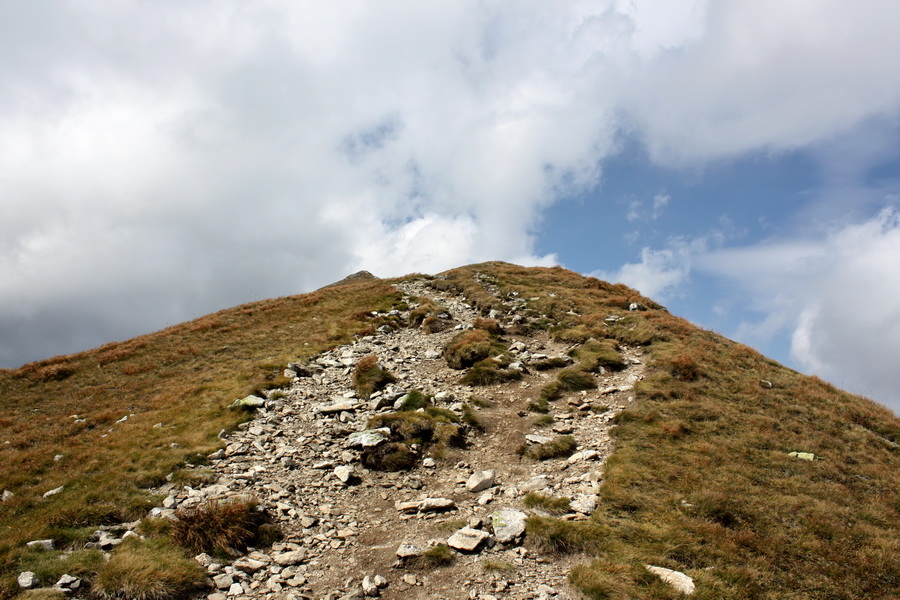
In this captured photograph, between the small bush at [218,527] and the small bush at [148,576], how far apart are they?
1.73 ft

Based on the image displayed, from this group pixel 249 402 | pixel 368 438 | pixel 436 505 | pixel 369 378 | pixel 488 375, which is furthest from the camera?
pixel 488 375

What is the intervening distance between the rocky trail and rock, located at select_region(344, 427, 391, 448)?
0.05m

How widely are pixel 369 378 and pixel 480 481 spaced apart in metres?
9.72

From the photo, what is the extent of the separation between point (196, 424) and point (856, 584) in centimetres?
2049

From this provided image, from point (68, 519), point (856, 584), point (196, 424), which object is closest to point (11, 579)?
point (68, 519)

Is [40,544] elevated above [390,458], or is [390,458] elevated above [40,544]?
[390,458]

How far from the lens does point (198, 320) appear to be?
39.9 m

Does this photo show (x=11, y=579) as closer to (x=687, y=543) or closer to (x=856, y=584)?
(x=687, y=543)

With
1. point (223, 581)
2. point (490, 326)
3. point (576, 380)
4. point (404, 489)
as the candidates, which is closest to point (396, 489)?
point (404, 489)

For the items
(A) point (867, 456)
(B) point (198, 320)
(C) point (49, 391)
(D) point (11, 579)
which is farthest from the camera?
(B) point (198, 320)

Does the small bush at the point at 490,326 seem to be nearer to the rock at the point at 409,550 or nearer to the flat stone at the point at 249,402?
the flat stone at the point at 249,402

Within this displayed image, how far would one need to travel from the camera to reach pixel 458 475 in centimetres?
1469

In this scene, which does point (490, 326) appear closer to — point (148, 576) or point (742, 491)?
point (742, 491)

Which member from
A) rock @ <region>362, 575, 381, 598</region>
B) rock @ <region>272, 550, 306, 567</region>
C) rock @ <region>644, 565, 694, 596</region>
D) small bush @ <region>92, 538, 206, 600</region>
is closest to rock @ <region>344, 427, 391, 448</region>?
rock @ <region>272, 550, 306, 567</region>
